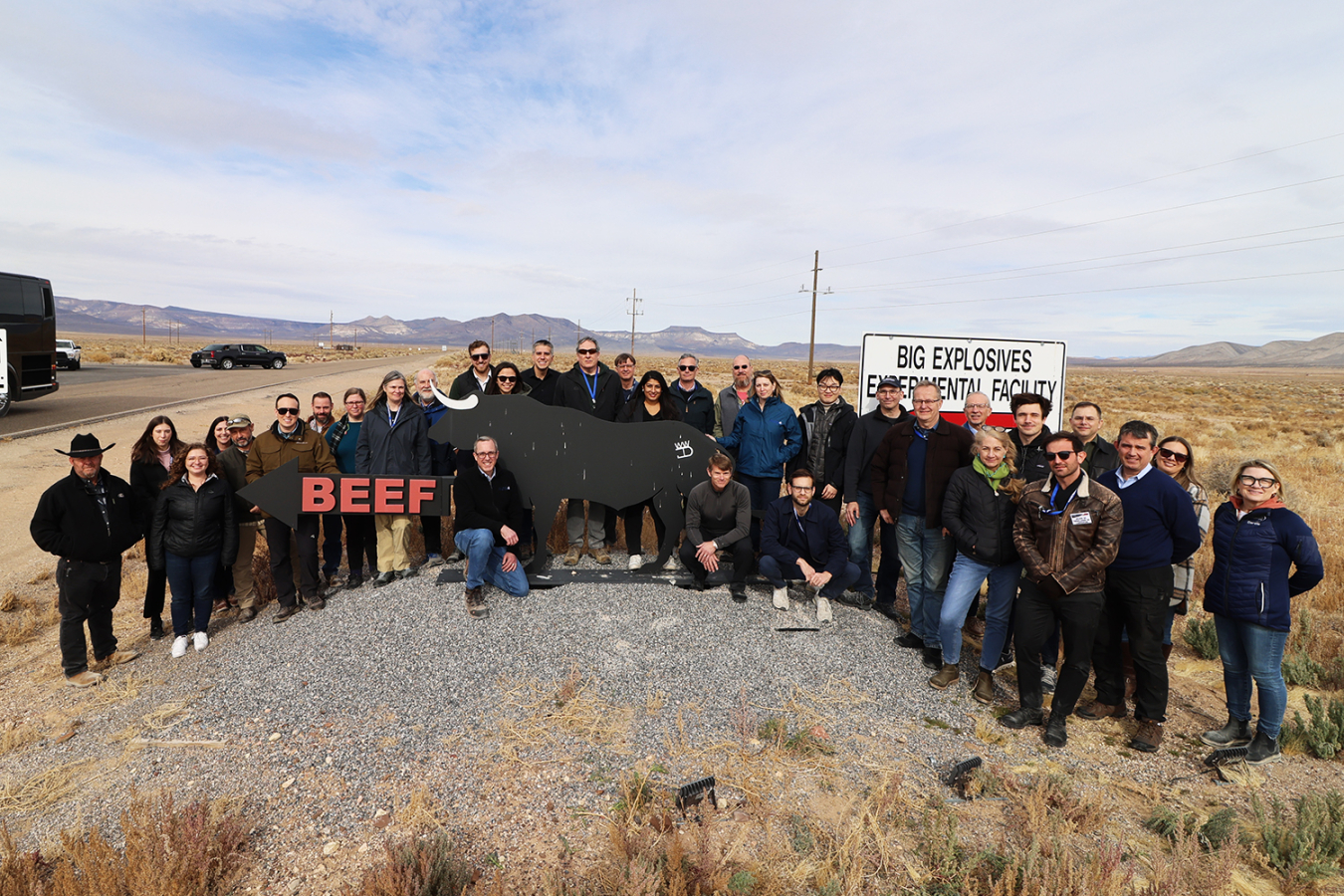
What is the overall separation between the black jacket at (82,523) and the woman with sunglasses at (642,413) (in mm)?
4573

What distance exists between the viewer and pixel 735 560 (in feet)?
22.0

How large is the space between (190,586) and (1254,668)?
28.2 feet

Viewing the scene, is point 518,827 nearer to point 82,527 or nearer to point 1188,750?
point 82,527

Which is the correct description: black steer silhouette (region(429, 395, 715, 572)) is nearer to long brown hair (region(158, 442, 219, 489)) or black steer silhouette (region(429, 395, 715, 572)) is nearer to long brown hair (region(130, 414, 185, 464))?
long brown hair (region(158, 442, 219, 489))

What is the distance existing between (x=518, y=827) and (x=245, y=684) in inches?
118

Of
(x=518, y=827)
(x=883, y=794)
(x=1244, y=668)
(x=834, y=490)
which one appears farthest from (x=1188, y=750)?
(x=518, y=827)

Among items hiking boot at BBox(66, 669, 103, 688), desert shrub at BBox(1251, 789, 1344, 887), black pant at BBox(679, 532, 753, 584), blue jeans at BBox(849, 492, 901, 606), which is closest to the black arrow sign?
hiking boot at BBox(66, 669, 103, 688)

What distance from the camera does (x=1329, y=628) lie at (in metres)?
6.96

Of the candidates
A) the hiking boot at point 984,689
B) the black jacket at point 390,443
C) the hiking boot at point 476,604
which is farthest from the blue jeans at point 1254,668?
the black jacket at point 390,443

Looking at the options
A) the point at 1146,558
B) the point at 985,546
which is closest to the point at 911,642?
the point at 985,546

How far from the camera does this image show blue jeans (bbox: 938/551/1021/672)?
5.34 metres

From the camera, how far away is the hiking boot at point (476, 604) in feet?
20.4

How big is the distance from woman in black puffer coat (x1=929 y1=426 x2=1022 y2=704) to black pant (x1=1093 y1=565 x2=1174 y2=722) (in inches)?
26.7

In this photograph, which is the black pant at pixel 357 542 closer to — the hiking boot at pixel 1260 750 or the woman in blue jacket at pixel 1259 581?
the woman in blue jacket at pixel 1259 581
